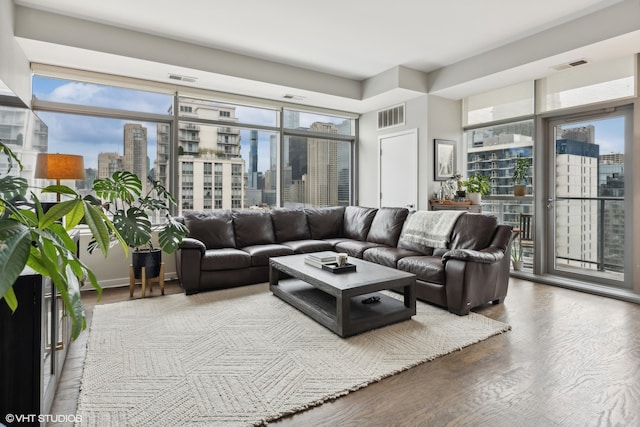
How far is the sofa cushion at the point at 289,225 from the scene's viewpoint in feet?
16.1

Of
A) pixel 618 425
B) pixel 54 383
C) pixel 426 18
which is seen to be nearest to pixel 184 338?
pixel 54 383

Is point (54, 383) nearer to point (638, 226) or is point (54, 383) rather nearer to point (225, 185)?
point (225, 185)

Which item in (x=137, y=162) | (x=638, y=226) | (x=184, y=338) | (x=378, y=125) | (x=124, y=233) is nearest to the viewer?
(x=184, y=338)

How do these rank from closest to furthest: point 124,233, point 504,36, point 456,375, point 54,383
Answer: point 54,383
point 456,375
point 124,233
point 504,36

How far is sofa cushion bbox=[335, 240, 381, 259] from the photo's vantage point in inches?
171

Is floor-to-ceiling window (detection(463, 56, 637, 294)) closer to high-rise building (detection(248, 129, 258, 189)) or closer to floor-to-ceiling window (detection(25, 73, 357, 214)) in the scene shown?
floor-to-ceiling window (detection(25, 73, 357, 214))

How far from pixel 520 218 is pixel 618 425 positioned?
12.0 ft

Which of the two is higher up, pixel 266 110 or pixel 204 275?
pixel 266 110

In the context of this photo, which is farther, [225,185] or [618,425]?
[225,185]

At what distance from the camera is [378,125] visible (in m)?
6.11

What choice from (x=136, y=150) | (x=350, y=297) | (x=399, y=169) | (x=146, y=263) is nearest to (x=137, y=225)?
(x=146, y=263)

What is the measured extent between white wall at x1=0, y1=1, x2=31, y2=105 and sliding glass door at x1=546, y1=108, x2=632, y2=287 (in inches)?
232

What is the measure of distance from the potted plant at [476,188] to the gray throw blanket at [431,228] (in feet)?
4.19

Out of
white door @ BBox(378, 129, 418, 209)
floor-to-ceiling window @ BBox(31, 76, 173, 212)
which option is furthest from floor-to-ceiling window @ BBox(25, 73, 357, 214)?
white door @ BBox(378, 129, 418, 209)
